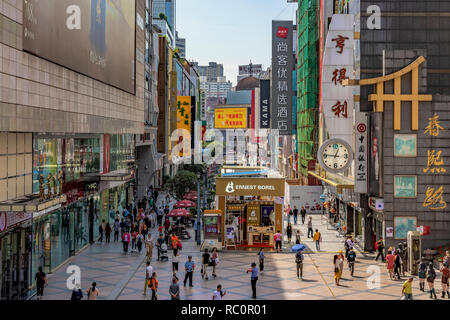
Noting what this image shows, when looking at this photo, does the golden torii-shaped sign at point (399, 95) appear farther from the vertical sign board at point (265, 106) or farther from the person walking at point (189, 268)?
the vertical sign board at point (265, 106)

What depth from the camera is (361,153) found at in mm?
34562

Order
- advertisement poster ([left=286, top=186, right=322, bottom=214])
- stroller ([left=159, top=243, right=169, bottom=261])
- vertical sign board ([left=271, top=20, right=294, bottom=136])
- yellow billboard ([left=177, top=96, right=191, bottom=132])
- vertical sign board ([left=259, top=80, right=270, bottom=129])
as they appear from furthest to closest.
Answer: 1. vertical sign board ([left=259, top=80, right=270, bottom=129])
2. yellow billboard ([left=177, top=96, right=191, bottom=132])
3. vertical sign board ([left=271, top=20, right=294, bottom=136])
4. advertisement poster ([left=286, top=186, right=322, bottom=214])
5. stroller ([left=159, top=243, right=169, bottom=261])

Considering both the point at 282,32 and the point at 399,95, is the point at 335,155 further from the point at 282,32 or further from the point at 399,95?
the point at 282,32

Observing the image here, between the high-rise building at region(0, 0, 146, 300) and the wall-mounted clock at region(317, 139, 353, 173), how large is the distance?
1378 cm

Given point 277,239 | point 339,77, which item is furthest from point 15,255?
point 339,77

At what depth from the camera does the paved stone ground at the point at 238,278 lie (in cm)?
2358

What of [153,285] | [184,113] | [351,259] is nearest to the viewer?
[153,285]

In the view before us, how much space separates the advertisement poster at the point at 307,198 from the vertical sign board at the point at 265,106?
27.7 m

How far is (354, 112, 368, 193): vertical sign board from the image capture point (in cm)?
3453

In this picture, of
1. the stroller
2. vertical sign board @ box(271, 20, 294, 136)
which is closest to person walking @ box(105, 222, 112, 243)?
the stroller

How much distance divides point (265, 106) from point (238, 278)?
207 feet

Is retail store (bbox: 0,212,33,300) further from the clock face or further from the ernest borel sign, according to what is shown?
the clock face

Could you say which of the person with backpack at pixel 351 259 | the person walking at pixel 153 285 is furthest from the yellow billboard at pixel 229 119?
the person walking at pixel 153 285
